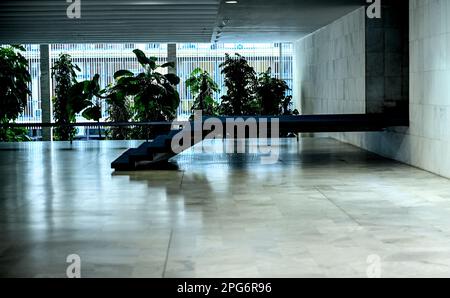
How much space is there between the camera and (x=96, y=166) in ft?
56.2

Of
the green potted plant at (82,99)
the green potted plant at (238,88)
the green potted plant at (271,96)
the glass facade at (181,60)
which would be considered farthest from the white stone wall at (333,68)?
the green potted plant at (82,99)

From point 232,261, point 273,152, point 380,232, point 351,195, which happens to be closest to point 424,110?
point 351,195

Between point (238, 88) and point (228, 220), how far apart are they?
59.2 feet

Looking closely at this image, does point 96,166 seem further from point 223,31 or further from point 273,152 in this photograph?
point 223,31

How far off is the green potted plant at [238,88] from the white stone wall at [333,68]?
6.02 ft

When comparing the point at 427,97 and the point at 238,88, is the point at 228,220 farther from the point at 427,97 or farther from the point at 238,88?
the point at 238,88

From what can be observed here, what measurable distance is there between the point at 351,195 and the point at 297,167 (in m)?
4.19

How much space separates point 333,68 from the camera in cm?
2270

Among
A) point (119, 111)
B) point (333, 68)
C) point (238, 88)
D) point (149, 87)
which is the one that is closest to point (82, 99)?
point (119, 111)

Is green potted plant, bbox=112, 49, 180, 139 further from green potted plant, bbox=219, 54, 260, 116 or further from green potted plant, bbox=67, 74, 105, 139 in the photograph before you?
green potted plant, bbox=219, 54, 260, 116

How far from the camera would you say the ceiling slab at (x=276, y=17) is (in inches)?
711

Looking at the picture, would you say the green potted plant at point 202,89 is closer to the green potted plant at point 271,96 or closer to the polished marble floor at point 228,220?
the green potted plant at point 271,96

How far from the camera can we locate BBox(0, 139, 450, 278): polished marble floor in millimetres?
7512

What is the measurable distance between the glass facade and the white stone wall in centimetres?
394
